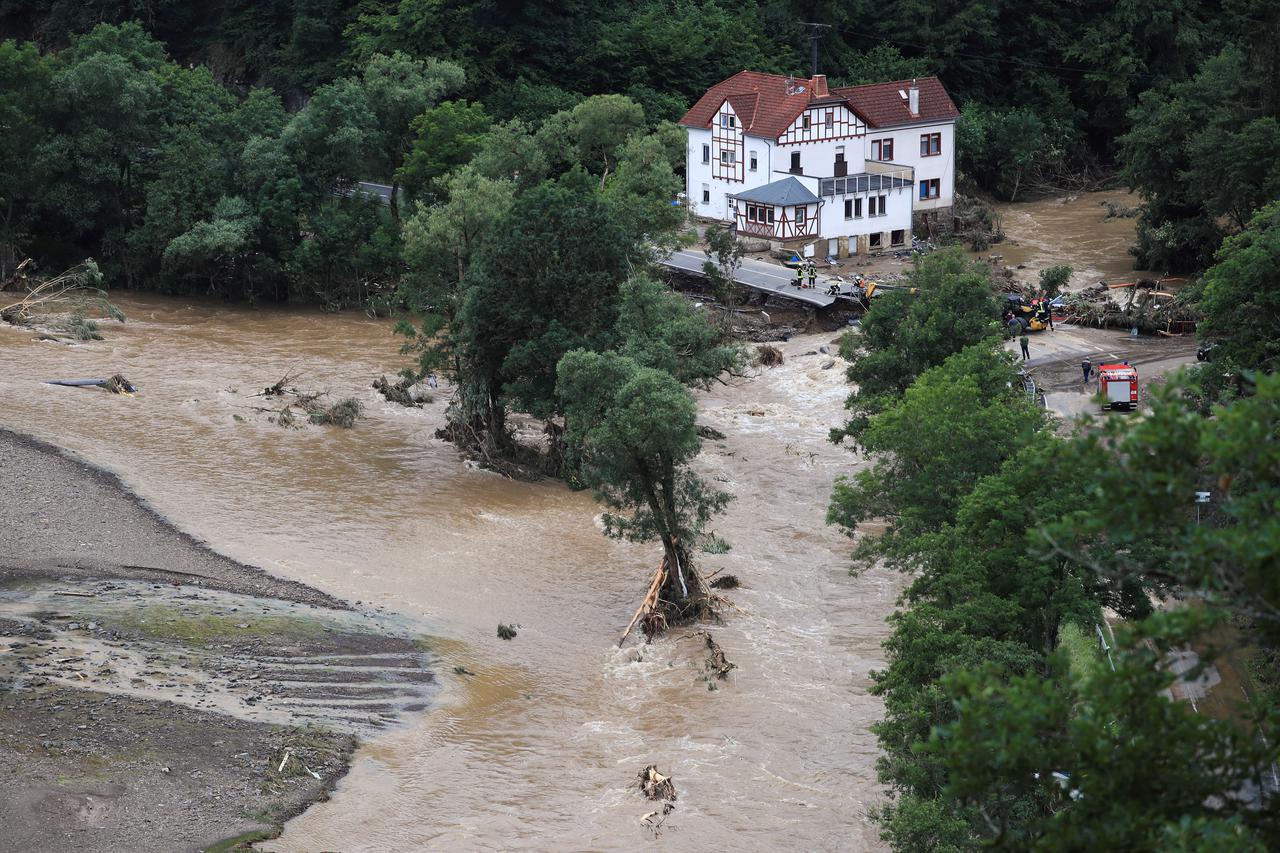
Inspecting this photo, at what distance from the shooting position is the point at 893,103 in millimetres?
69188

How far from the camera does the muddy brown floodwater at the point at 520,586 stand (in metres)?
23.9

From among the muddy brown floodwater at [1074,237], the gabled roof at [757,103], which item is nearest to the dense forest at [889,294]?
the muddy brown floodwater at [1074,237]

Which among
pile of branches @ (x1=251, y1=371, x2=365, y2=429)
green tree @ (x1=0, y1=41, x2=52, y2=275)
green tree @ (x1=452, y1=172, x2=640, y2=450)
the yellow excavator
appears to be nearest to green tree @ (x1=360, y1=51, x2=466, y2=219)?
green tree @ (x1=0, y1=41, x2=52, y2=275)

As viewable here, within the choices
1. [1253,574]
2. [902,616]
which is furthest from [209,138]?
[1253,574]

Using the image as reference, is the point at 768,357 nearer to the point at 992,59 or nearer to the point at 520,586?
the point at 520,586

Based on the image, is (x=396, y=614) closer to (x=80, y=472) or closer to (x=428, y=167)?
(x=80, y=472)

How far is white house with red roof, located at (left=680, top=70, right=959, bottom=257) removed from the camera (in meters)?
64.2

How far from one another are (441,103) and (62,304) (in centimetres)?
1885

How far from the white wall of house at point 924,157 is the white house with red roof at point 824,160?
47 millimetres

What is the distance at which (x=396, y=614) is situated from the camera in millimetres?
31234

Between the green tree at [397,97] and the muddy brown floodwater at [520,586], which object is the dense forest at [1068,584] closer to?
the muddy brown floodwater at [520,586]

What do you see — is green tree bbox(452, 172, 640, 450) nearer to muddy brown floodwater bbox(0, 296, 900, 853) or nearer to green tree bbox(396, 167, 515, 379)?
green tree bbox(396, 167, 515, 379)

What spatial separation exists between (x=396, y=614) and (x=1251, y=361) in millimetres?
19769

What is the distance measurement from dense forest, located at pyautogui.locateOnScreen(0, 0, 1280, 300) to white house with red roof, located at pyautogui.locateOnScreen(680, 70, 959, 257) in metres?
7.32
